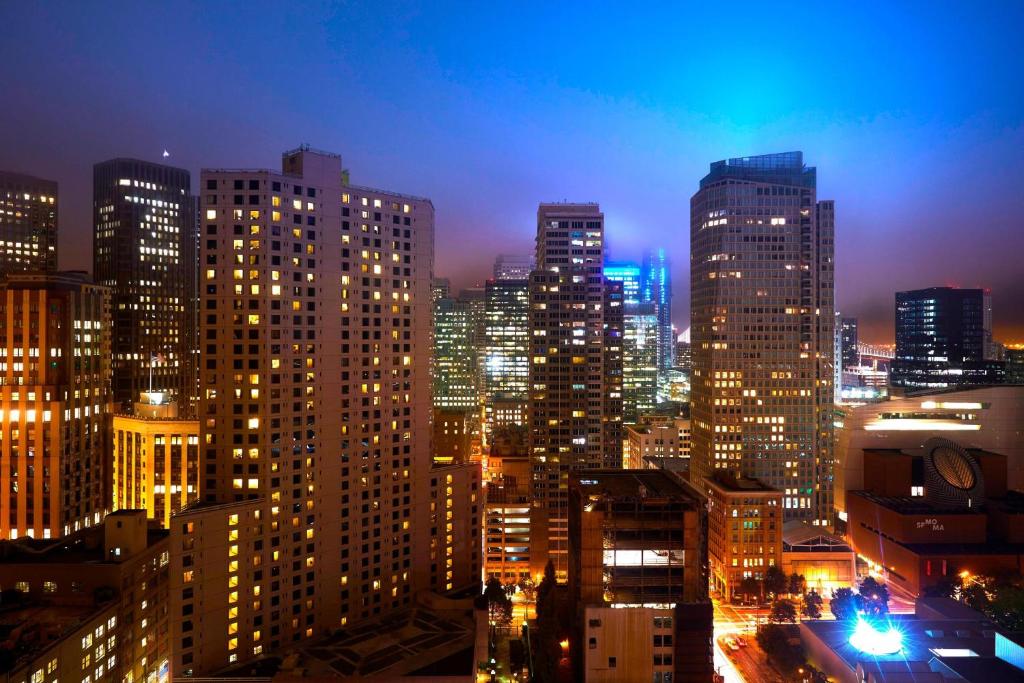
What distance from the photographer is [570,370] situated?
133375 mm

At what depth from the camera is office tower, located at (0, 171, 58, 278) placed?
15288cm

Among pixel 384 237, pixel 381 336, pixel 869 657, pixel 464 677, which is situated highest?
pixel 384 237

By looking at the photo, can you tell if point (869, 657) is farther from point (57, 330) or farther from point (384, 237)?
point (57, 330)

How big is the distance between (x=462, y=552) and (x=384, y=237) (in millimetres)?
48204

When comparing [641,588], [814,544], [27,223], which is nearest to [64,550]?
[641,588]

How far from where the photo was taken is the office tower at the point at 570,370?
131 metres

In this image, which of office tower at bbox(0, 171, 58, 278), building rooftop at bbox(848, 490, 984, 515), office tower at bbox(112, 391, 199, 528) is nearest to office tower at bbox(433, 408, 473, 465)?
office tower at bbox(112, 391, 199, 528)

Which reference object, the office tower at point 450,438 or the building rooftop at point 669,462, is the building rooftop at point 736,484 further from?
the office tower at point 450,438

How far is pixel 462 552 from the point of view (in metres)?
97.4

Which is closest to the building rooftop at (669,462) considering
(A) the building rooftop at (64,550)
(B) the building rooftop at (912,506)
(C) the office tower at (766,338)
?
(C) the office tower at (766,338)

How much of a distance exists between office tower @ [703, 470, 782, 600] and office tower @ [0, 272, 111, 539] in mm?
104499

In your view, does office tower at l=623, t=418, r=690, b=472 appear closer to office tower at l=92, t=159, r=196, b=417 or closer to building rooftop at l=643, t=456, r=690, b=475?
building rooftop at l=643, t=456, r=690, b=475

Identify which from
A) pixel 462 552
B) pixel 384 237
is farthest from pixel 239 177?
pixel 462 552

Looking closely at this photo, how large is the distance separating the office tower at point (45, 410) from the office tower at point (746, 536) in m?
104
